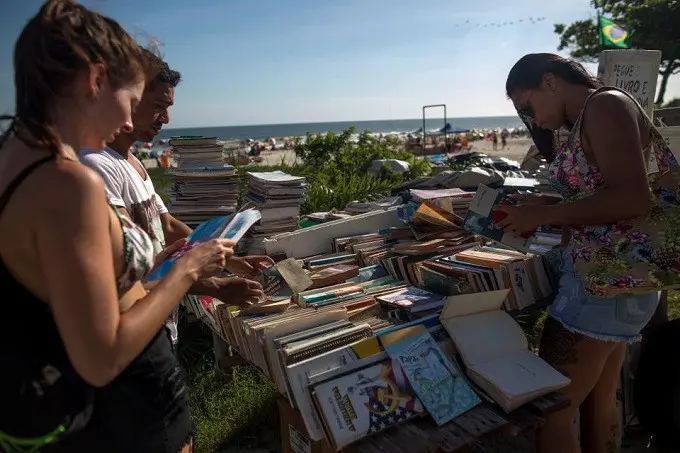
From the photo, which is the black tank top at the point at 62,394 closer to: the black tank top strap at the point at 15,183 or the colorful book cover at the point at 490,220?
the black tank top strap at the point at 15,183

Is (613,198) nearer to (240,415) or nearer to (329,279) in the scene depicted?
(329,279)

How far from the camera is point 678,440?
2.73 m

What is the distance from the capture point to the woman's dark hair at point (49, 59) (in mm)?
1148

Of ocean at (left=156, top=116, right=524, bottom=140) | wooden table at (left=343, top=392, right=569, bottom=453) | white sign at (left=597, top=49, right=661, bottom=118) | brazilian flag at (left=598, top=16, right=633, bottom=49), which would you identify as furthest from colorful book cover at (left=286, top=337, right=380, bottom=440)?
ocean at (left=156, top=116, right=524, bottom=140)

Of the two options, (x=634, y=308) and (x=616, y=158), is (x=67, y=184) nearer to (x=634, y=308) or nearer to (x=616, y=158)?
(x=616, y=158)

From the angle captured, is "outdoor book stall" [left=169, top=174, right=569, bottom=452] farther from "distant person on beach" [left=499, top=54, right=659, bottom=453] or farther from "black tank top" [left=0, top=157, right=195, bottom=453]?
"black tank top" [left=0, top=157, right=195, bottom=453]

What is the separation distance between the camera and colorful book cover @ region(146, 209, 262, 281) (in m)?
1.60

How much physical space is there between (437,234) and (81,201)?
2.44m

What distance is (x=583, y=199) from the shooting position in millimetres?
1893

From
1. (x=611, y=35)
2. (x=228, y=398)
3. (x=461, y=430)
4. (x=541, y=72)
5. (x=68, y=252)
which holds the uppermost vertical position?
(x=611, y=35)

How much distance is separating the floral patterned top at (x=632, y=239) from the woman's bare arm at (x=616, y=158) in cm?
8

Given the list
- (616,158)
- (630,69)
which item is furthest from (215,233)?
(630,69)

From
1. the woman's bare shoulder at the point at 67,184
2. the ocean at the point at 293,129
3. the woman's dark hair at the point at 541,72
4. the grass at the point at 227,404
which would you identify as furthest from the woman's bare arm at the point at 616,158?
the ocean at the point at 293,129

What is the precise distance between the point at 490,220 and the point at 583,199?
558mm
